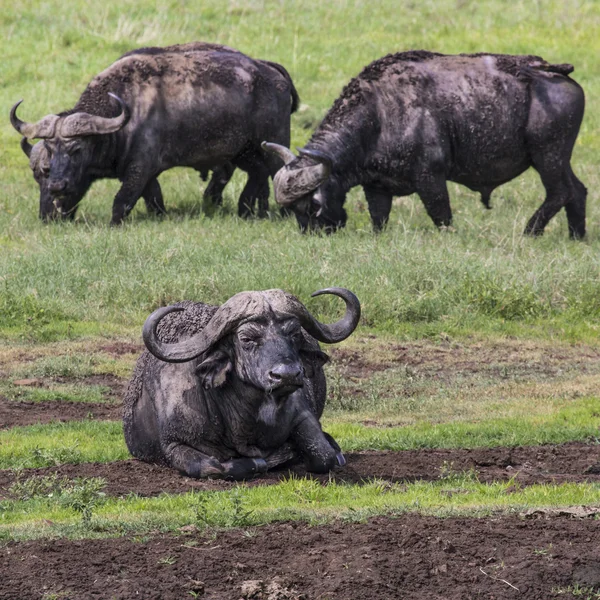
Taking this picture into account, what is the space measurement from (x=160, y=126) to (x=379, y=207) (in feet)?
11.1

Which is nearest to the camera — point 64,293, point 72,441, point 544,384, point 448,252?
point 72,441

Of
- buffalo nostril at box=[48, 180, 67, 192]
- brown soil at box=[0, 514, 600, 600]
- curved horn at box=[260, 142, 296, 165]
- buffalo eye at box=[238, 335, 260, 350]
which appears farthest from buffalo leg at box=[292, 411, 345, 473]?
buffalo nostril at box=[48, 180, 67, 192]

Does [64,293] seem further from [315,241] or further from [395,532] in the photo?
[395,532]

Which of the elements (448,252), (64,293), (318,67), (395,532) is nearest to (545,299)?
(448,252)

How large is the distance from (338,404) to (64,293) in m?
4.24

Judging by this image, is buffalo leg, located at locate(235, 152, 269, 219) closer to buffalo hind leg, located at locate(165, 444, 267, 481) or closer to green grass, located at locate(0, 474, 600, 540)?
buffalo hind leg, located at locate(165, 444, 267, 481)

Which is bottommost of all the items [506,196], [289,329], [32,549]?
[506,196]

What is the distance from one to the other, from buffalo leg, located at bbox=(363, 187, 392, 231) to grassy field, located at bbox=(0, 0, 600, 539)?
0.78 feet

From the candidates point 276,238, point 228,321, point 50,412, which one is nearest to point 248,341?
point 228,321

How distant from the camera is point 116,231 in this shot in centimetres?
1734

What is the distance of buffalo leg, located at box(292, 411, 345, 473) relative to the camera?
8625 millimetres

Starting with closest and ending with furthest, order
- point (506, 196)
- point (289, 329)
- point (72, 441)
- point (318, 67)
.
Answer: point (289, 329), point (72, 441), point (506, 196), point (318, 67)

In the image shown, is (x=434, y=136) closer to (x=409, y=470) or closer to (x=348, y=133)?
(x=348, y=133)

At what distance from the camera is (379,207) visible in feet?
58.6
